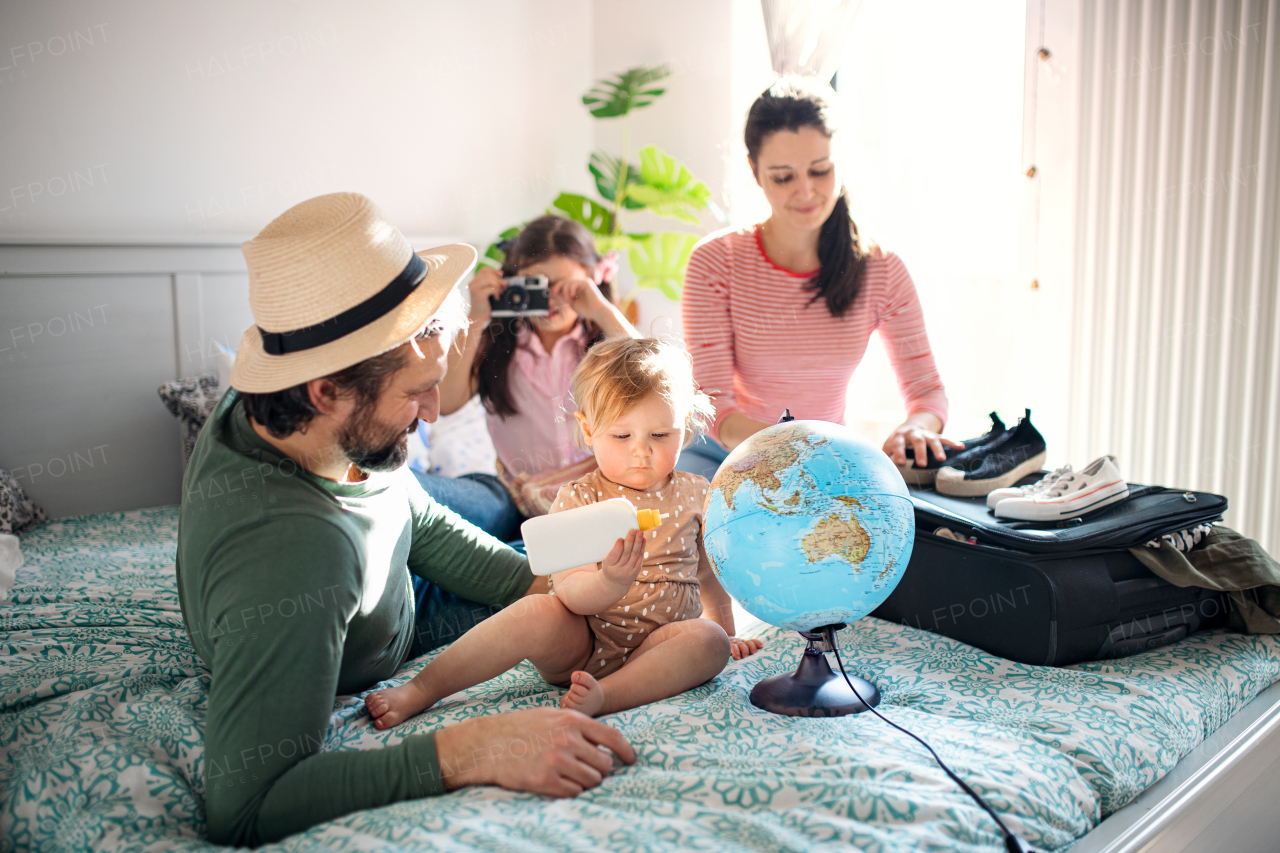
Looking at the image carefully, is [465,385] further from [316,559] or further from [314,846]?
[314,846]

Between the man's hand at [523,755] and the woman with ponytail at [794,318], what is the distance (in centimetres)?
115

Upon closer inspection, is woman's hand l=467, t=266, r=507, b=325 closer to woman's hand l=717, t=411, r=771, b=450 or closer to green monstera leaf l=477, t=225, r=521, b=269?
woman's hand l=717, t=411, r=771, b=450

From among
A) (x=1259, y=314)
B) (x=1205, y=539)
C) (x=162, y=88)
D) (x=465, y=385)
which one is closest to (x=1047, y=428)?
(x=1259, y=314)

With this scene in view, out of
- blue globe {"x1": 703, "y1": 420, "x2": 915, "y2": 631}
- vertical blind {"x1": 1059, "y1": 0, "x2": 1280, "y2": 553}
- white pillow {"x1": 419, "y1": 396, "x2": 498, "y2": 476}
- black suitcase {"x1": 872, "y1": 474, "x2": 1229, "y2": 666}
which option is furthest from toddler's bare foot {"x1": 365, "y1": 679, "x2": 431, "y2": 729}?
vertical blind {"x1": 1059, "y1": 0, "x2": 1280, "y2": 553}

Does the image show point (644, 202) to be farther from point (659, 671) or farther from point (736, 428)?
point (659, 671)

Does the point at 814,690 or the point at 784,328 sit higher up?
the point at 784,328

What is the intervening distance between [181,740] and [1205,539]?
170cm

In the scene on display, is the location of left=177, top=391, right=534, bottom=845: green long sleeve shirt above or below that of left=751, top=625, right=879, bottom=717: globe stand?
above

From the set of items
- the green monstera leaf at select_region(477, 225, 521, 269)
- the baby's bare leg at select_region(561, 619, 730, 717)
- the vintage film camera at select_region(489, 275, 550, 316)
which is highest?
the green monstera leaf at select_region(477, 225, 521, 269)

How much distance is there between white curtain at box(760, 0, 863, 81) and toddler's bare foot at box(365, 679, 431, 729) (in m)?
2.73

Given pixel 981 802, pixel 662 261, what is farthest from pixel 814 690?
pixel 662 261

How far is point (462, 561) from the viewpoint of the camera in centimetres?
161

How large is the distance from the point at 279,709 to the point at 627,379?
72 cm

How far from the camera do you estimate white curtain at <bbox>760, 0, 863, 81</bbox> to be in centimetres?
317
